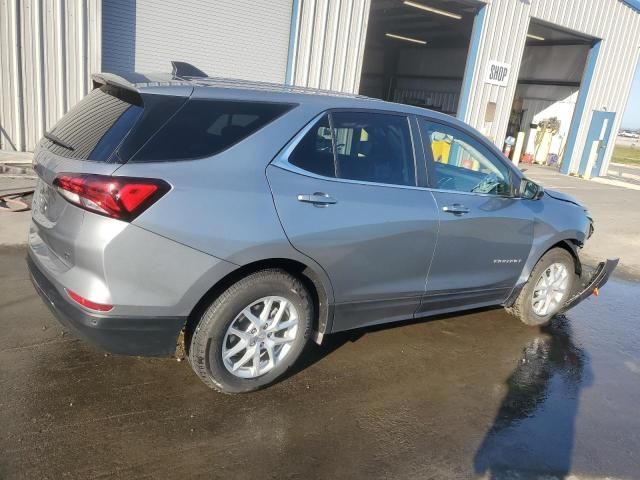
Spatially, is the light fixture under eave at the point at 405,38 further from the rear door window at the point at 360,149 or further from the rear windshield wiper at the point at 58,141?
the rear windshield wiper at the point at 58,141

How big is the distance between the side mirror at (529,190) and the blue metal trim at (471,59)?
1081cm

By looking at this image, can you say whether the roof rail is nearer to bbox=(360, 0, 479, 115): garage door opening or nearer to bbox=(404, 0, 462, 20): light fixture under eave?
bbox=(360, 0, 479, 115): garage door opening

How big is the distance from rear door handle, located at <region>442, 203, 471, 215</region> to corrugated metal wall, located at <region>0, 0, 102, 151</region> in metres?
7.95

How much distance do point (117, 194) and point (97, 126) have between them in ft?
1.98

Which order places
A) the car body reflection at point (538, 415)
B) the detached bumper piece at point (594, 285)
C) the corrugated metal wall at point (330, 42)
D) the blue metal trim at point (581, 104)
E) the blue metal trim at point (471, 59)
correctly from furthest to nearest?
the blue metal trim at point (581, 104)
the blue metal trim at point (471, 59)
the corrugated metal wall at point (330, 42)
the detached bumper piece at point (594, 285)
the car body reflection at point (538, 415)

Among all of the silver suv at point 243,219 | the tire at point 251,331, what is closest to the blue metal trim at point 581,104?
the silver suv at point 243,219

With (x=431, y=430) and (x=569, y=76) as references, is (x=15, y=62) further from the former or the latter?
(x=569, y=76)

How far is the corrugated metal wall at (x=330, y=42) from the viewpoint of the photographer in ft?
35.8

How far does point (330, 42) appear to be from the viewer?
11195mm

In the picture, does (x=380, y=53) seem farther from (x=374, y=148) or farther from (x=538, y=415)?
(x=538, y=415)

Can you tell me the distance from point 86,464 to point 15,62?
27.7ft

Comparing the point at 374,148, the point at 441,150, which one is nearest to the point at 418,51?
the point at 441,150

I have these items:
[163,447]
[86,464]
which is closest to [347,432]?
[163,447]

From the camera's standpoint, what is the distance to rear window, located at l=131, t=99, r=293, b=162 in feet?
8.87
